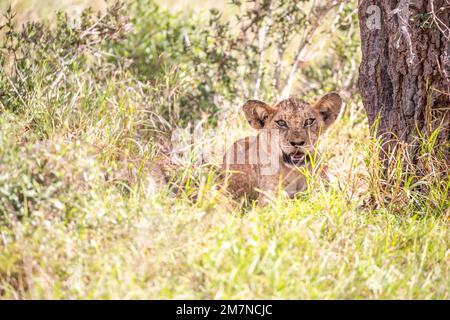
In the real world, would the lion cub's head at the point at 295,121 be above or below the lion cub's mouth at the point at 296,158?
above

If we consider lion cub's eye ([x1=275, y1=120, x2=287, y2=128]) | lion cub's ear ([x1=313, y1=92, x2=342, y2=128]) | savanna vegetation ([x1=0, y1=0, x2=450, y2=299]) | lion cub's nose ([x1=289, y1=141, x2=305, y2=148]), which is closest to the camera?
savanna vegetation ([x1=0, y1=0, x2=450, y2=299])

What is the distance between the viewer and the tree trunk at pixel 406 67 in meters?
5.29

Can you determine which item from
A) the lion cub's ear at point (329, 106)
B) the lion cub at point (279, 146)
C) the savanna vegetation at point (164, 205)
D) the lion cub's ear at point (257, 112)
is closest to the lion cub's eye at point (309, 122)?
the lion cub at point (279, 146)

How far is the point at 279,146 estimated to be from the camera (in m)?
5.73

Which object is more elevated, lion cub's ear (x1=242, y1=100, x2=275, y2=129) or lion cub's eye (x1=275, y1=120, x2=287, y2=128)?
lion cub's ear (x1=242, y1=100, x2=275, y2=129)

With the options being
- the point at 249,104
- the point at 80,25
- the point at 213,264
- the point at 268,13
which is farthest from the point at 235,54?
the point at 213,264

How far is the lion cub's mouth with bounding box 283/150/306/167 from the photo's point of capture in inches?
221

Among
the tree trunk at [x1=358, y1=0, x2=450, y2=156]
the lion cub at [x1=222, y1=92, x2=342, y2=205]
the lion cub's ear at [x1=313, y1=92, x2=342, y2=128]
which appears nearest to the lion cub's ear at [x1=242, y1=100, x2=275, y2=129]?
the lion cub at [x1=222, y1=92, x2=342, y2=205]

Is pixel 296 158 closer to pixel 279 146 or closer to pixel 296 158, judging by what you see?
pixel 296 158

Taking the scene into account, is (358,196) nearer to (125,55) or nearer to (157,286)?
(157,286)

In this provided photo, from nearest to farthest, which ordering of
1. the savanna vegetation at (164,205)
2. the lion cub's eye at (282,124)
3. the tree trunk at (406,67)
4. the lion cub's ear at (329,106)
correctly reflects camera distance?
the savanna vegetation at (164,205) → the tree trunk at (406,67) → the lion cub's eye at (282,124) → the lion cub's ear at (329,106)

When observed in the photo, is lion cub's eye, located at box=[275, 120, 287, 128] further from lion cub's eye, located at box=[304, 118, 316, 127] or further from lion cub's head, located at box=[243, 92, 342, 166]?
lion cub's eye, located at box=[304, 118, 316, 127]

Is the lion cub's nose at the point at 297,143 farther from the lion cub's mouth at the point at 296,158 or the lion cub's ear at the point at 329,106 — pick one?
the lion cub's ear at the point at 329,106

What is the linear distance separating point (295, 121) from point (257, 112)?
357mm
